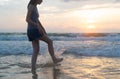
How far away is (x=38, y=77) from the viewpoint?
Answer: 7.12 metres

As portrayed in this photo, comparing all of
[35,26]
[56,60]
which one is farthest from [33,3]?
[56,60]

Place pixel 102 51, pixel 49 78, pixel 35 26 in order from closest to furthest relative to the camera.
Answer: pixel 49 78
pixel 35 26
pixel 102 51

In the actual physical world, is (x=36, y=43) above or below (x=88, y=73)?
above

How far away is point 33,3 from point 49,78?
1916 mm

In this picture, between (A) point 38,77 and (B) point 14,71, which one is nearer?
(A) point 38,77

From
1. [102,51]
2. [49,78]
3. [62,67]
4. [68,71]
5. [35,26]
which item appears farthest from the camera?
[102,51]

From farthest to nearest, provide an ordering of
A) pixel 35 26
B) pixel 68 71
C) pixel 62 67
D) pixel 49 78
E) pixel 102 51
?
pixel 102 51 → pixel 62 67 → pixel 68 71 → pixel 35 26 → pixel 49 78

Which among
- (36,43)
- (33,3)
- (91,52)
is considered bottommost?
(91,52)

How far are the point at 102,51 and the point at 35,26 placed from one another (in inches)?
234

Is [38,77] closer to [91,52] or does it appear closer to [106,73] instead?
[106,73]

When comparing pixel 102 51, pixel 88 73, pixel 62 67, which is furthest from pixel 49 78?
pixel 102 51

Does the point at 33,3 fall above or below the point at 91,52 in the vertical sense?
above

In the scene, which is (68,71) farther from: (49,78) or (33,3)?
(33,3)

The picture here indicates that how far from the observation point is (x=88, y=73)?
24.7ft
